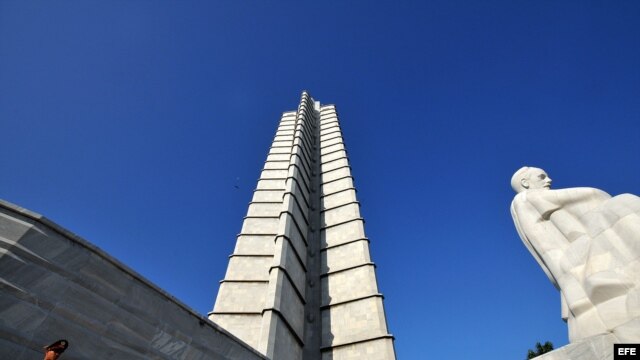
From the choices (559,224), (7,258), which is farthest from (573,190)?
(7,258)

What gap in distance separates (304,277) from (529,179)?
1079cm

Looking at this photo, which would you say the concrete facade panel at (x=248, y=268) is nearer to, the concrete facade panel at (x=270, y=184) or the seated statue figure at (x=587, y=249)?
the concrete facade panel at (x=270, y=184)

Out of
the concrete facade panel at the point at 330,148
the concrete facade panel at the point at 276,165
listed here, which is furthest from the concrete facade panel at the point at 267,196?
the concrete facade panel at the point at 330,148

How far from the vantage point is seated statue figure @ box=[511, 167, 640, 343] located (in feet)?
13.7

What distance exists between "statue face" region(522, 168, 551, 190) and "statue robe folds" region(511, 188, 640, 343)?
0.65 feet

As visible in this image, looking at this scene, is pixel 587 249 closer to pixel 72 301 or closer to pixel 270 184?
pixel 72 301

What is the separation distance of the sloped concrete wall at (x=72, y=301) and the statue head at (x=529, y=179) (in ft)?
20.5

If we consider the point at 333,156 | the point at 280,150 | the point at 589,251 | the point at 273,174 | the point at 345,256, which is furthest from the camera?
the point at 280,150

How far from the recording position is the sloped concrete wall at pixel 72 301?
334 centimetres

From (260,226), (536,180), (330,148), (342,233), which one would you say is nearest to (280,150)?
→ (330,148)

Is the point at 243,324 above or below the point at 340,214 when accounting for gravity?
below

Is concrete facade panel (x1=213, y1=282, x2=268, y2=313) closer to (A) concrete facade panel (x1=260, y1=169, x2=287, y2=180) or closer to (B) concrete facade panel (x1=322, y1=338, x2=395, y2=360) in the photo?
(B) concrete facade panel (x1=322, y1=338, x2=395, y2=360)

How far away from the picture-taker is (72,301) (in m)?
3.72

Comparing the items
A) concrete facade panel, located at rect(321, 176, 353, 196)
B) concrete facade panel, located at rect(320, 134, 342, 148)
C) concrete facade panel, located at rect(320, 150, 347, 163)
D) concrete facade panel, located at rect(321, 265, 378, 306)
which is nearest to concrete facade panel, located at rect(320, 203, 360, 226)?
concrete facade panel, located at rect(321, 176, 353, 196)
